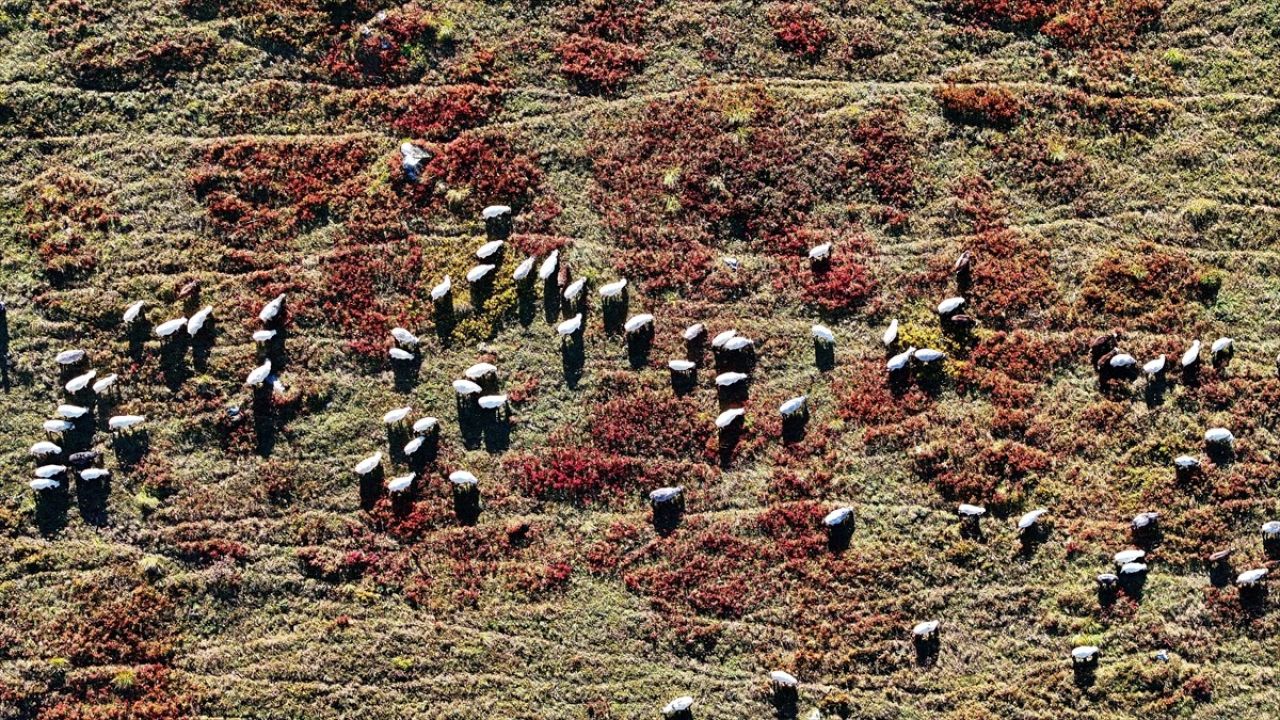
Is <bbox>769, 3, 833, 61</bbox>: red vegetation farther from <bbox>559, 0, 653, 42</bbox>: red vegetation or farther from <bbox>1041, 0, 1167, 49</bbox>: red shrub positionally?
<bbox>1041, 0, 1167, 49</bbox>: red shrub

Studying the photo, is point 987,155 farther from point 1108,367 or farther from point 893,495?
point 893,495

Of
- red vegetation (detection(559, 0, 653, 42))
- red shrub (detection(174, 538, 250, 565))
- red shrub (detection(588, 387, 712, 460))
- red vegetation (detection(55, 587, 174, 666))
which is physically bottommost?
red vegetation (detection(55, 587, 174, 666))

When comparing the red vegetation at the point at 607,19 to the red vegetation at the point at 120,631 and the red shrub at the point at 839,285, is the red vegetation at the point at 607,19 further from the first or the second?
the red vegetation at the point at 120,631

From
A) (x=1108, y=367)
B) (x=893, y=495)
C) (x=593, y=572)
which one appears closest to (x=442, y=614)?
(x=593, y=572)

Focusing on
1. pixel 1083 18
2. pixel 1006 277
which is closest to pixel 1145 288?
pixel 1006 277

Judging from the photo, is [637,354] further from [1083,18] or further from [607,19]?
[1083,18]

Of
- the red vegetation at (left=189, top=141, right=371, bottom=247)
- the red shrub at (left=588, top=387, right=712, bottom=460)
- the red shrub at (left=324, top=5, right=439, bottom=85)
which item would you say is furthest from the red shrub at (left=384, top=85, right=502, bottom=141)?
the red shrub at (left=588, top=387, right=712, bottom=460)
